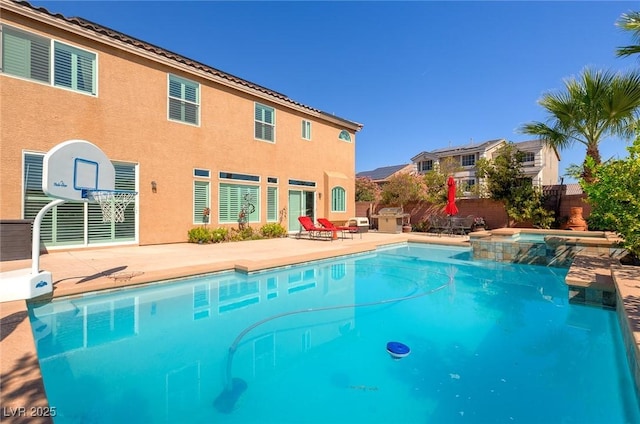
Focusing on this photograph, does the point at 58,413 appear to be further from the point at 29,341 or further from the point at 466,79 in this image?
the point at 466,79

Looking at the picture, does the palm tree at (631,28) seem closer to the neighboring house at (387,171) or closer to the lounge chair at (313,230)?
the lounge chair at (313,230)

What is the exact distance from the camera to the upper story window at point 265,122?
15.8 m

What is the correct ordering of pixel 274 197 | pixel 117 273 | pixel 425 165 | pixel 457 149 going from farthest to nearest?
pixel 425 165, pixel 457 149, pixel 274 197, pixel 117 273

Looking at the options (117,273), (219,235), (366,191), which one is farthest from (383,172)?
(117,273)

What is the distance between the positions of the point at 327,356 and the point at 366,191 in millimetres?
26025

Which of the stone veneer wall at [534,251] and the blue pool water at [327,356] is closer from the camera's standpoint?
the blue pool water at [327,356]

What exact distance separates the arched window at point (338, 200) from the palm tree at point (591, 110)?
10.8 metres

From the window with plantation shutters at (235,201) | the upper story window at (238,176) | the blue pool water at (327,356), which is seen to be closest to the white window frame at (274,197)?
the window with plantation shutters at (235,201)

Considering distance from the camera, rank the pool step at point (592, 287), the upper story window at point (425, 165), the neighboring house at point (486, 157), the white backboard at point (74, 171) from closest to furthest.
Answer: the white backboard at point (74, 171) → the pool step at point (592, 287) → the neighboring house at point (486, 157) → the upper story window at point (425, 165)

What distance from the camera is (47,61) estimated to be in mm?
9508

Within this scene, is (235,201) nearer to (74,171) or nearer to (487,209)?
(74,171)

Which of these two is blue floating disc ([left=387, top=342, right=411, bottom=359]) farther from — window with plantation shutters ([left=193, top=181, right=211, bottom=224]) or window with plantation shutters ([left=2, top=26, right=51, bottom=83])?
window with plantation shutters ([left=2, top=26, right=51, bottom=83])

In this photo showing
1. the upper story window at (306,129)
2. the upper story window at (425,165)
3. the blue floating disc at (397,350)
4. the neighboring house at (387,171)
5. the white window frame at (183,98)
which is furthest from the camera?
the upper story window at (425,165)

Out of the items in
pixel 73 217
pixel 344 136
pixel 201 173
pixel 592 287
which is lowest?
pixel 592 287
